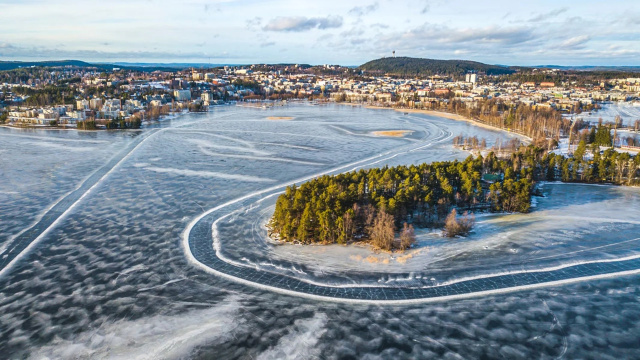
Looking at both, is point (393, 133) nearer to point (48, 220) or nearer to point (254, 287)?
point (48, 220)

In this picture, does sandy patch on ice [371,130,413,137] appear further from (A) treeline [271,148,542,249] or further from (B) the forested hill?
(B) the forested hill

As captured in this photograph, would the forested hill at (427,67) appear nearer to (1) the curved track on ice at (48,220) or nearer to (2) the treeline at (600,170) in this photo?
(2) the treeline at (600,170)

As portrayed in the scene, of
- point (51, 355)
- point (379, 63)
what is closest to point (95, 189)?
point (51, 355)

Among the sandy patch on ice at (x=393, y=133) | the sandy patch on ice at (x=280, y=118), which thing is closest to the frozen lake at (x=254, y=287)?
the sandy patch on ice at (x=393, y=133)

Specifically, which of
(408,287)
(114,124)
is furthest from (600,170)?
(114,124)

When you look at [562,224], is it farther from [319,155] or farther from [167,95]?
[167,95]

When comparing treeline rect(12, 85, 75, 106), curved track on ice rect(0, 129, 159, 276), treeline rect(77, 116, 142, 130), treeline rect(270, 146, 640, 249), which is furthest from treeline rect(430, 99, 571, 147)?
treeline rect(12, 85, 75, 106)
